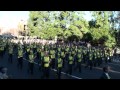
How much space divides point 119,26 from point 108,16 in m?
1.44

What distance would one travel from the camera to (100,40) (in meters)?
33.2

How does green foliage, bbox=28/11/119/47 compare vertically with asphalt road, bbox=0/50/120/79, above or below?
above

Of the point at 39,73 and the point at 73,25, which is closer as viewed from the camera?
the point at 39,73

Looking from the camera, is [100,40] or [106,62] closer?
[106,62]

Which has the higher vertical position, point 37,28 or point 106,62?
point 37,28

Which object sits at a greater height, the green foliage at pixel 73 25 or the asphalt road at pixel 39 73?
the green foliage at pixel 73 25

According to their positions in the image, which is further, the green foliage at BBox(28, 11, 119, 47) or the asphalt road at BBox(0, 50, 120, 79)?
the green foliage at BBox(28, 11, 119, 47)

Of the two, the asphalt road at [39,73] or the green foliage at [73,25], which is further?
the green foliage at [73,25]

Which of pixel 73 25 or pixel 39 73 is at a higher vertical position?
pixel 73 25
